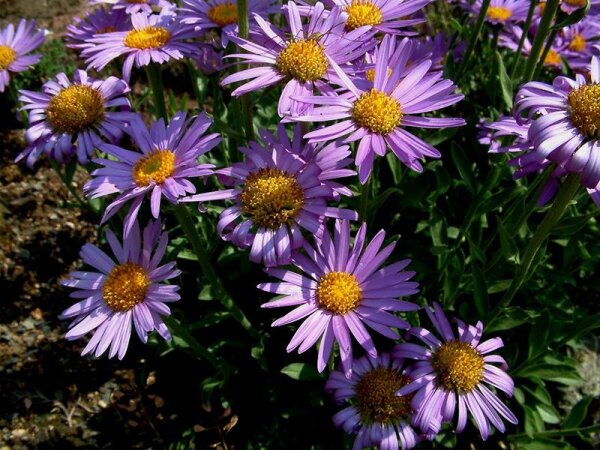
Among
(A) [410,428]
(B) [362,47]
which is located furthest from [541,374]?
(B) [362,47]

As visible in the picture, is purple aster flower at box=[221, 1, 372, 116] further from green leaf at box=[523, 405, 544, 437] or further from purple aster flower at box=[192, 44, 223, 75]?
green leaf at box=[523, 405, 544, 437]

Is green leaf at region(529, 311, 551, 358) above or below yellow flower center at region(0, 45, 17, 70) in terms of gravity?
below

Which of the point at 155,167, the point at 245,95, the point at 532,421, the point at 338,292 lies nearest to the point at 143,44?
the point at 245,95

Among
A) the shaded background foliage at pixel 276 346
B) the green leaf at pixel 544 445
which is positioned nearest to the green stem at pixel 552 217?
the shaded background foliage at pixel 276 346

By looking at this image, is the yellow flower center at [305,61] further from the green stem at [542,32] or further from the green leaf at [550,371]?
the green leaf at [550,371]

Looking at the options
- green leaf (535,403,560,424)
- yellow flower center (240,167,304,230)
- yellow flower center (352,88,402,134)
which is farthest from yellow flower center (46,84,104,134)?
green leaf (535,403,560,424)

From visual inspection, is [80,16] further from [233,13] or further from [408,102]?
[408,102]

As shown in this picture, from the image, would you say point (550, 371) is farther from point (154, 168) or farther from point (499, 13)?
point (499, 13)
